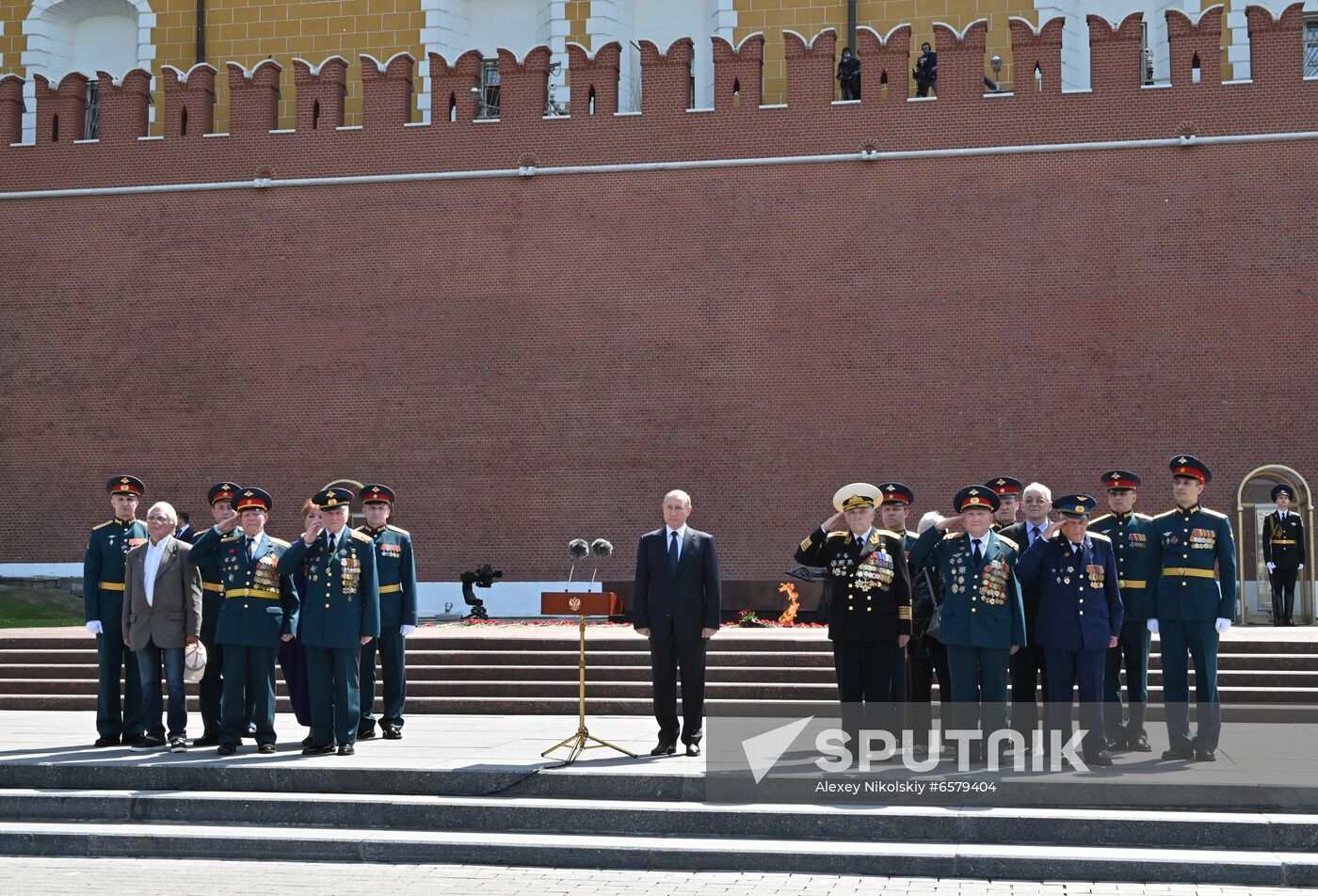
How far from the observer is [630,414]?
56.9 feet

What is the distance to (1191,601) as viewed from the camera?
7523 mm

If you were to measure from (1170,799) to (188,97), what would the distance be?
613 inches

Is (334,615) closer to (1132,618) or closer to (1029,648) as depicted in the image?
(1029,648)

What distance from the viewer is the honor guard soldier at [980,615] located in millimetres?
7270

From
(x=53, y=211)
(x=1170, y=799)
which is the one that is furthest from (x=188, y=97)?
(x=1170, y=799)

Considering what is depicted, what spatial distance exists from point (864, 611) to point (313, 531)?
2913 millimetres

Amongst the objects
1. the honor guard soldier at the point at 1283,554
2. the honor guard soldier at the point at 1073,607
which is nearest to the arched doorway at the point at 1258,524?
the honor guard soldier at the point at 1283,554

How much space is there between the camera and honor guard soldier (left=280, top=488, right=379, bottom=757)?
7.87m

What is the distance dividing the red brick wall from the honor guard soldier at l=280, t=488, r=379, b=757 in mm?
9240

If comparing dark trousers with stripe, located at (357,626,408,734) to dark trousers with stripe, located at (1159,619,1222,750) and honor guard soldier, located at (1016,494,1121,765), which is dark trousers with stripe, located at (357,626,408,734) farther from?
dark trousers with stripe, located at (1159,619,1222,750)

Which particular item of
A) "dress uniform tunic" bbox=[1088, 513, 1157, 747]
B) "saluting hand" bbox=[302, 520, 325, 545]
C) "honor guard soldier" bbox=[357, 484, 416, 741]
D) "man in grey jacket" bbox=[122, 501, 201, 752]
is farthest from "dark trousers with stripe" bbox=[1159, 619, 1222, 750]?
"man in grey jacket" bbox=[122, 501, 201, 752]

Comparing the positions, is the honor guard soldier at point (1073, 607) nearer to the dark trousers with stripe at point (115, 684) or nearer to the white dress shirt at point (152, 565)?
the white dress shirt at point (152, 565)

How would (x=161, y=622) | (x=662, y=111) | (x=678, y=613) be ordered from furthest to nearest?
1. (x=662, y=111)
2. (x=161, y=622)
3. (x=678, y=613)

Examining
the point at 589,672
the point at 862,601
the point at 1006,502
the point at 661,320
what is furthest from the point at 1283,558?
the point at 862,601
